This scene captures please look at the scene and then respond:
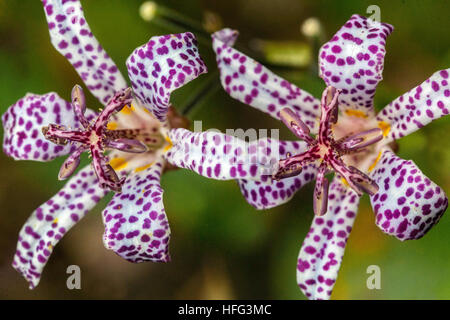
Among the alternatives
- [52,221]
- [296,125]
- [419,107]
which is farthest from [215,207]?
[419,107]

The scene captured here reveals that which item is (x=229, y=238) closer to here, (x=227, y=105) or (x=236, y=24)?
(x=227, y=105)

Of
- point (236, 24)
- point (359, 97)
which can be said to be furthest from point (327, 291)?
point (236, 24)

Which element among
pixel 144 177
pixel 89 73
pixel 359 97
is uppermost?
pixel 89 73

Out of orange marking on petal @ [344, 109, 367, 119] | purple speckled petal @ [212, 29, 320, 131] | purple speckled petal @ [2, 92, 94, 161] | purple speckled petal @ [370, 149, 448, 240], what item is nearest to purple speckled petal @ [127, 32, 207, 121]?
purple speckled petal @ [212, 29, 320, 131]

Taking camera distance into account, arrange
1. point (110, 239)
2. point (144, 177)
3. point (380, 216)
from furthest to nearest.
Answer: point (144, 177) → point (110, 239) → point (380, 216)

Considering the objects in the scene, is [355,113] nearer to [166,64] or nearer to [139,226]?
[166,64]

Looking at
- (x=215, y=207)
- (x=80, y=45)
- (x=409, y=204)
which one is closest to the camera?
(x=409, y=204)
